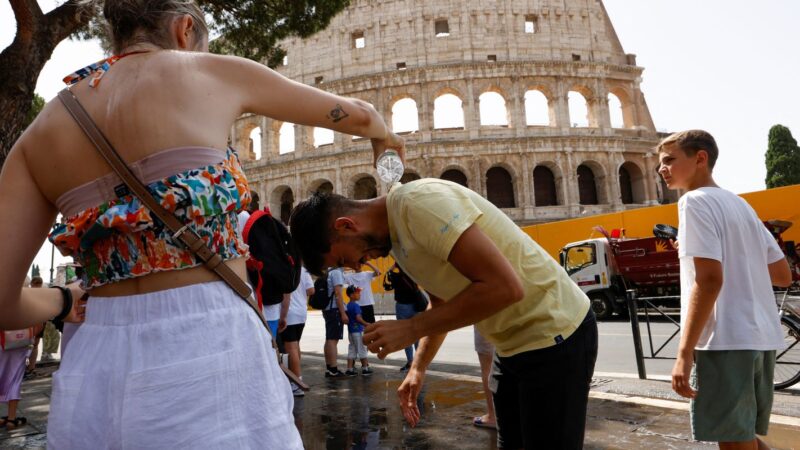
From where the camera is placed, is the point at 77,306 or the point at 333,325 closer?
the point at 77,306

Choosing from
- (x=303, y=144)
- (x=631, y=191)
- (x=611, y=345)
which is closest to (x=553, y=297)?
(x=611, y=345)

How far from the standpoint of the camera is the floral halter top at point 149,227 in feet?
3.64

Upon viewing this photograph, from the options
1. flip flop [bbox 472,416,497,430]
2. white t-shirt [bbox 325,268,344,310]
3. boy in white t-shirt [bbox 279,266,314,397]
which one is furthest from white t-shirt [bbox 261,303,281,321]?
flip flop [bbox 472,416,497,430]

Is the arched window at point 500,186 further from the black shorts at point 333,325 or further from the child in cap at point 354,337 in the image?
the black shorts at point 333,325

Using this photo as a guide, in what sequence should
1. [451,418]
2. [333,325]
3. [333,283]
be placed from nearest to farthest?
[451,418]
[333,325]
[333,283]

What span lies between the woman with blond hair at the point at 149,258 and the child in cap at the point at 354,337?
613 centimetres

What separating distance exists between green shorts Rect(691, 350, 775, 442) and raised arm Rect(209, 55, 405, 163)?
201 cm

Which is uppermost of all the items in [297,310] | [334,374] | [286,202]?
[286,202]

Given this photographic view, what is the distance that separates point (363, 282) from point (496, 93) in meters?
27.6

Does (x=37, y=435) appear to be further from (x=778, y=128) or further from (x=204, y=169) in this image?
(x=778, y=128)

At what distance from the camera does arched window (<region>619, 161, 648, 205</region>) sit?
33531 millimetres

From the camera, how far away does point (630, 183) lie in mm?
34344

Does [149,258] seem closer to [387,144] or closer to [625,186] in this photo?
[387,144]

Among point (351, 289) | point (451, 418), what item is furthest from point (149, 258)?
point (351, 289)
